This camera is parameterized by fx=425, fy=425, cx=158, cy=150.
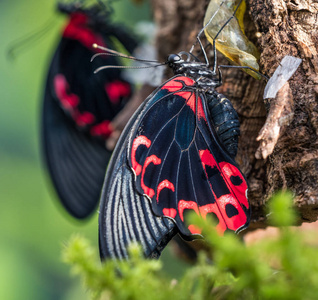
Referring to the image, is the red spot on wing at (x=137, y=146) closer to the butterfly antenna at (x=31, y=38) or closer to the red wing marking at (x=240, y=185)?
the red wing marking at (x=240, y=185)

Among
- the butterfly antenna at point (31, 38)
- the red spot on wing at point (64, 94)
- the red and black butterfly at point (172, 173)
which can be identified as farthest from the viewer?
the butterfly antenna at point (31, 38)

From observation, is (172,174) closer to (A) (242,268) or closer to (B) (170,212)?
(B) (170,212)

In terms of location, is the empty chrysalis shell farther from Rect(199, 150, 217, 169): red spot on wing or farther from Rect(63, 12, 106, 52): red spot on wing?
Rect(63, 12, 106, 52): red spot on wing

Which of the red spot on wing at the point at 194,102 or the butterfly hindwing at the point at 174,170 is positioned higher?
the red spot on wing at the point at 194,102

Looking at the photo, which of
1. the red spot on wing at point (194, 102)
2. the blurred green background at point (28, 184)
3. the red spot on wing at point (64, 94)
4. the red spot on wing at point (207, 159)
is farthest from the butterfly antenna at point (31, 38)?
the red spot on wing at point (207, 159)

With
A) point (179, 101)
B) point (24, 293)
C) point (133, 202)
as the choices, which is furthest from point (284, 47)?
point (24, 293)

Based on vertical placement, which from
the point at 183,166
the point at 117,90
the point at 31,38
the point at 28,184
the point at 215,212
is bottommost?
the point at 28,184

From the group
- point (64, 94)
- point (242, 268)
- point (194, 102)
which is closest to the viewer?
point (242, 268)

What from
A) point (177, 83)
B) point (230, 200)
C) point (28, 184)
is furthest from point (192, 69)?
point (28, 184)
